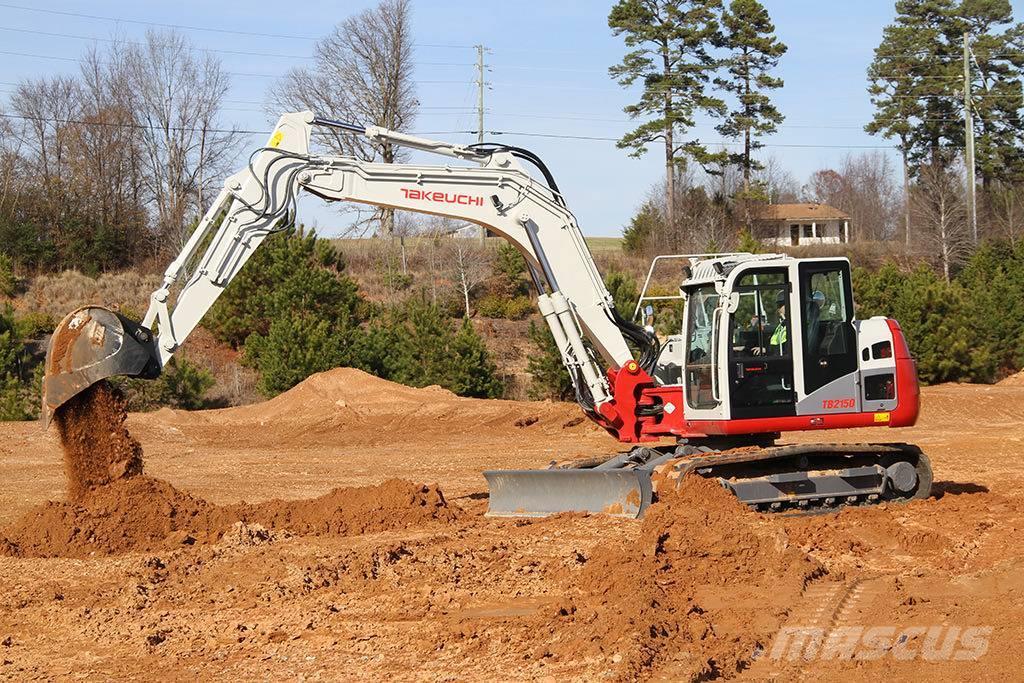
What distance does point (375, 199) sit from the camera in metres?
11.6

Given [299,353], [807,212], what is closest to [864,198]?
[807,212]

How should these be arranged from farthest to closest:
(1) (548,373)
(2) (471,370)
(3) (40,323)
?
1. (3) (40,323)
2. (2) (471,370)
3. (1) (548,373)

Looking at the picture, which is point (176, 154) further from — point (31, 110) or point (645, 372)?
point (645, 372)

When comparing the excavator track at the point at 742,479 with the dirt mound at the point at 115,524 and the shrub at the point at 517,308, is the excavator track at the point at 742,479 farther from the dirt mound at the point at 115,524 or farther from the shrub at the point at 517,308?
the shrub at the point at 517,308

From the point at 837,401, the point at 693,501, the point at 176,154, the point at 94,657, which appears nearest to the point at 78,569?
the point at 94,657

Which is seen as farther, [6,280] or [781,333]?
[6,280]

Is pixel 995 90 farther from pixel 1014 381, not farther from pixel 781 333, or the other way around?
pixel 781 333

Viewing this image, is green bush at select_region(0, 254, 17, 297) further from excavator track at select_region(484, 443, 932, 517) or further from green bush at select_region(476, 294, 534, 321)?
excavator track at select_region(484, 443, 932, 517)

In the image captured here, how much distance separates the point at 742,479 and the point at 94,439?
593 cm

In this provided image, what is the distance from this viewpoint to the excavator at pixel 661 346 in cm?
1113

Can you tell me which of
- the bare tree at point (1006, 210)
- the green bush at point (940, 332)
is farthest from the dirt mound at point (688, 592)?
the bare tree at point (1006, 210)

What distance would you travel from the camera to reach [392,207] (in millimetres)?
11625

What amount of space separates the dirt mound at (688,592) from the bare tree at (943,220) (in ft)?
127

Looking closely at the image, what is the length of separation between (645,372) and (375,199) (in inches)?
126
